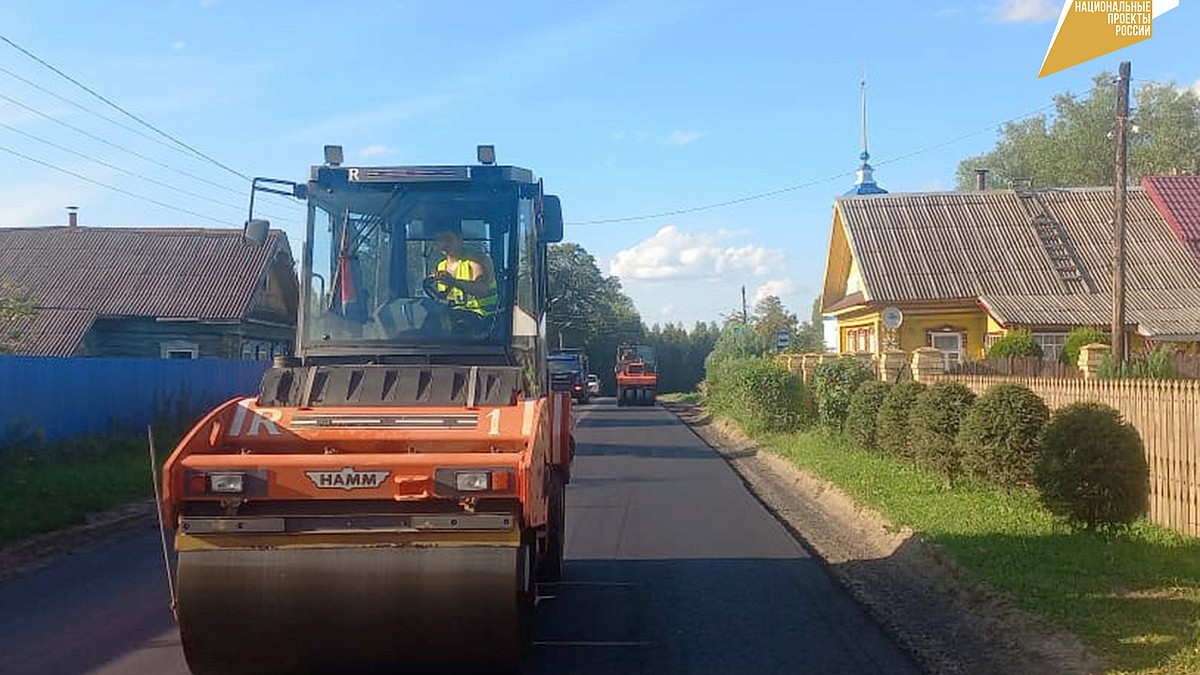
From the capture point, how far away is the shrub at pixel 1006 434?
14.0 m

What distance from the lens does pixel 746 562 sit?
38.7 ft

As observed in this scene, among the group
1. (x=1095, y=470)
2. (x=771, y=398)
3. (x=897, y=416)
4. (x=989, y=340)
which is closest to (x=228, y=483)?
(x=1095, y=470)

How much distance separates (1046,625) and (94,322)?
3144 cm

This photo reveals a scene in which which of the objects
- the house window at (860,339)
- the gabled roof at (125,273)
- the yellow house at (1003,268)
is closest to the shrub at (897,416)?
the yellow house at (1003,268)

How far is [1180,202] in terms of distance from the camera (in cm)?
3897

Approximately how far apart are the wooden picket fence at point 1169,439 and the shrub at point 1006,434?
3.00ft

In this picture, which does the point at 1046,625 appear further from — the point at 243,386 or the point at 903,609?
the point at 243,386

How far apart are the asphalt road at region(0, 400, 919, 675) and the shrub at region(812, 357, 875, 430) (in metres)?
10.5

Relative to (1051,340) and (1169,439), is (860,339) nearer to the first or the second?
(1051,340)

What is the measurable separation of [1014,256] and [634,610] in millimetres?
30276

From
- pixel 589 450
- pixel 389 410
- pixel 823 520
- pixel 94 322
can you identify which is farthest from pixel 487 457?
pixel 94 322

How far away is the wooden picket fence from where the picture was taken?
11664mm

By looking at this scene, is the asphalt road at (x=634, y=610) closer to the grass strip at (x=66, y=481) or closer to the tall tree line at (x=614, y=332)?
the grass strip at (x=66, y=481)

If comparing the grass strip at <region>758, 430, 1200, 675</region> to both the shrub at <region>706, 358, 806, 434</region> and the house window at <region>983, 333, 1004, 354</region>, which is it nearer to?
the shrub at <region>706, 358, 806, 434</region>
